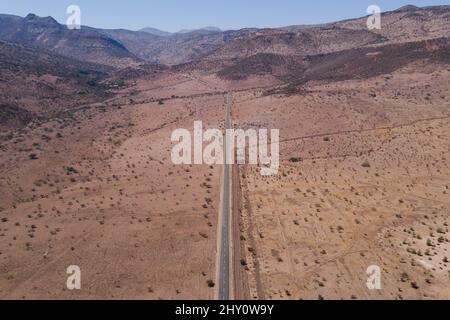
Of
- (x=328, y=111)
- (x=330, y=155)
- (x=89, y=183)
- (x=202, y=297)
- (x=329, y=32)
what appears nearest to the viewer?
(x=202, y=297)

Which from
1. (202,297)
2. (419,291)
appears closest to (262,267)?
(202,297)

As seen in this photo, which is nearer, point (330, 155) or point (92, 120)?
point (330, 155)

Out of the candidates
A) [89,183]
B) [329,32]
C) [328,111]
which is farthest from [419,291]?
[329,32]

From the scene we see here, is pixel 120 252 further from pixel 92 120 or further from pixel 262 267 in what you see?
pixel 92 120

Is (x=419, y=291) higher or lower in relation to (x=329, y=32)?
lower

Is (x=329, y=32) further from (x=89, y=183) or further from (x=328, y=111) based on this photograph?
(x=89, y=183)

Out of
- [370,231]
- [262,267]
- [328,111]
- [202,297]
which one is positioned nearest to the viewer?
[202,297]

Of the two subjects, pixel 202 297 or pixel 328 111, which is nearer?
pixel 202 297

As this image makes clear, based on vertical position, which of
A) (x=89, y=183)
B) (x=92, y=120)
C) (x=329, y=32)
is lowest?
(x=89, y=183)

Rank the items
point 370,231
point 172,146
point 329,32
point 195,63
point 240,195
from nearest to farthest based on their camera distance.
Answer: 1. point 370,231
2. point 240,195
3. point 172,146
4. point 195,63
5. point 329,32
